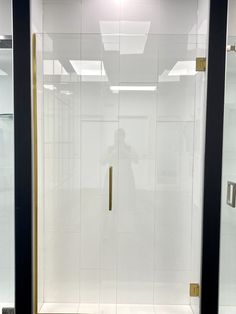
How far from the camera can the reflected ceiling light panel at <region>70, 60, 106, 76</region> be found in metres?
2.39

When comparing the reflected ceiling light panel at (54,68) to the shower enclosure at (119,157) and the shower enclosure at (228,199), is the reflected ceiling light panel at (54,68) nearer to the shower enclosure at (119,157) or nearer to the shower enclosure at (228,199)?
the shower enclosure at (119,157)

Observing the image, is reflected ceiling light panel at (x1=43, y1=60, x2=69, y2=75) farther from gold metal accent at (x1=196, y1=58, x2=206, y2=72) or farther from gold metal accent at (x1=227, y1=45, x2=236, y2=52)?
gold metal accent at (x1=227, y1=45, x2=236, y2=52)

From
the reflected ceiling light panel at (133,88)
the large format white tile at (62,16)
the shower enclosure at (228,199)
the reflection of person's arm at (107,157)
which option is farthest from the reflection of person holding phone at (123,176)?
the large format white tile at (62,16)

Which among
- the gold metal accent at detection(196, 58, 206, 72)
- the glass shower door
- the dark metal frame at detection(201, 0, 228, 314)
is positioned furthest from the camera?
the glass shower door

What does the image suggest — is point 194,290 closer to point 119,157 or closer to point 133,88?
point 119,157

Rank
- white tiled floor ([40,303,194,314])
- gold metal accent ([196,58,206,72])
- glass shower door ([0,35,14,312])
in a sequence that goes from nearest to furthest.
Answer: gold metal accent ([196,58,206,72]) < glass shower door ([0,35,14,312]) < white tiled floor ([40,303,194,314])

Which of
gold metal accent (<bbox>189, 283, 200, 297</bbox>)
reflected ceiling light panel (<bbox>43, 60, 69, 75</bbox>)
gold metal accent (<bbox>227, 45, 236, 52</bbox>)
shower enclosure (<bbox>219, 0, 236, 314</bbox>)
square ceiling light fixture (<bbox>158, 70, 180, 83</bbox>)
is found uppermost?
gold metal accent (<bbox>227, 45, 236, 52</bbox>)

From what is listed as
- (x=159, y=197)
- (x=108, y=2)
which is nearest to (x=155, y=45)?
(x=108, y=2)

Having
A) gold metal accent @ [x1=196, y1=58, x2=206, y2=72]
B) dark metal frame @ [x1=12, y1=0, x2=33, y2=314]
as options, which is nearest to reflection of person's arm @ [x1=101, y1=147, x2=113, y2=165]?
dark metal frame @ [x1=12, y1=0, x2=33, y2=314]

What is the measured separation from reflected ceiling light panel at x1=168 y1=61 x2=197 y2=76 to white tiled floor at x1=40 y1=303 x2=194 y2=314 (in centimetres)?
190

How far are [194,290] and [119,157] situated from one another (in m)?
1.19

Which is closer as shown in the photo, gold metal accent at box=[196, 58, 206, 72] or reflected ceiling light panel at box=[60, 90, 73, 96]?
gold metal accent at box=[196, 58, 206, 72]

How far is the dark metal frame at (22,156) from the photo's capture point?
2.10 meters

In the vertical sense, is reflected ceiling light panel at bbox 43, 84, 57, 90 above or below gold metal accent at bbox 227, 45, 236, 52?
below
